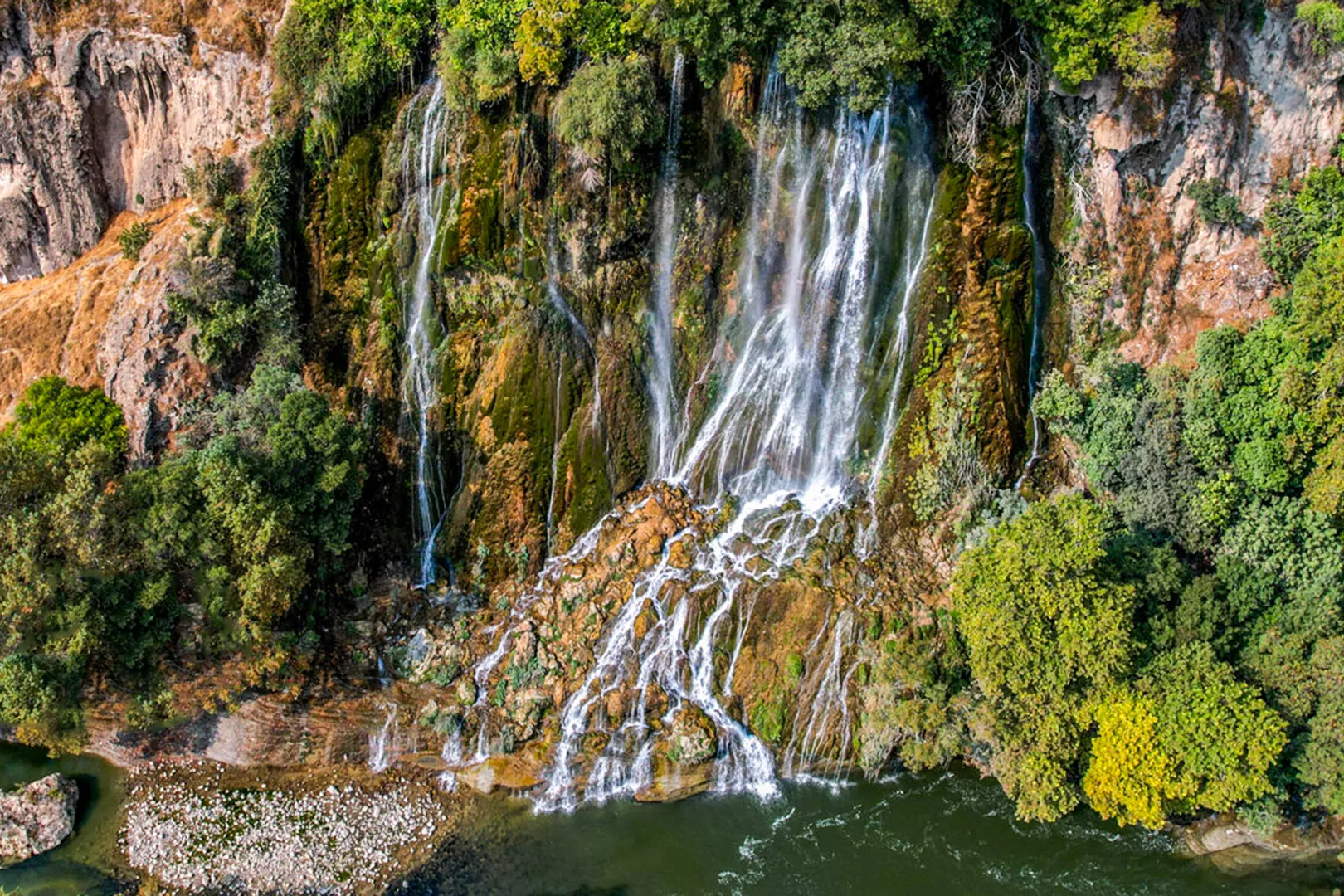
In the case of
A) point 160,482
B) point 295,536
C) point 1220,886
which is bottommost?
point 1220,886

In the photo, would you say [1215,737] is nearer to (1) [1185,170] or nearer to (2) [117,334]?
(1) [1185,170]

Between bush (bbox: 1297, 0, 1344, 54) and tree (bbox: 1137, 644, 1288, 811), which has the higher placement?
bush (bbox: 1297, 0, 1344, 54)

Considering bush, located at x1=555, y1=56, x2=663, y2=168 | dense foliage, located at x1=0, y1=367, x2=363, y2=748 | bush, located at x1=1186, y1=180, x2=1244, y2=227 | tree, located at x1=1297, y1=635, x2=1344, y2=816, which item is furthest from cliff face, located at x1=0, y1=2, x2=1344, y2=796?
tree, located at x1=1297, y1=635, x2=1344, y2=816

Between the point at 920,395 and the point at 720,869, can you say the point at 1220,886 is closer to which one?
the point at 720,869

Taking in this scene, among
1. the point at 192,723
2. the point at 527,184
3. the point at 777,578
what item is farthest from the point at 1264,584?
the point at 192,723

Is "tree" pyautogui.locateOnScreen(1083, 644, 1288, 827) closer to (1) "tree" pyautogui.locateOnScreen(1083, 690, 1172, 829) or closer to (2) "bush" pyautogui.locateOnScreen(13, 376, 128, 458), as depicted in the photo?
(1) "tree" pyautogui.locateOnScreen(1083, 690, 1172, 829)

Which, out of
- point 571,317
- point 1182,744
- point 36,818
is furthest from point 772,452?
point 36,818
